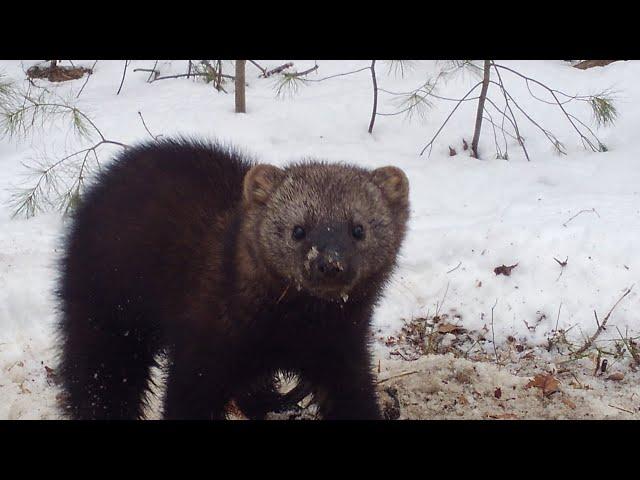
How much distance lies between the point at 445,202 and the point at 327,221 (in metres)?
3.52

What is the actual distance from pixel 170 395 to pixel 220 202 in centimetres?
98

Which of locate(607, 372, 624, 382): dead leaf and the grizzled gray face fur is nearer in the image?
the grizzled gray face fur

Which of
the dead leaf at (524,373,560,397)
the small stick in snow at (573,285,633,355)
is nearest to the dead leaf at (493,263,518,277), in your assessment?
the small stick in snow at (573,285,633,355)

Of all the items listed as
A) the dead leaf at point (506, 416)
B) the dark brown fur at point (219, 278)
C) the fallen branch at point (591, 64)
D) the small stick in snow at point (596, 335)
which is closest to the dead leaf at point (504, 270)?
the small stick in snow at point (596, 335)

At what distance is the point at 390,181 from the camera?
11.8 ft

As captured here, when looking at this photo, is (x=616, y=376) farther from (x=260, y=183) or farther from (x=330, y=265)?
(x=260, y=183)

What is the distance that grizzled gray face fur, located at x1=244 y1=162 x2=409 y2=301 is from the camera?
311 centimetres

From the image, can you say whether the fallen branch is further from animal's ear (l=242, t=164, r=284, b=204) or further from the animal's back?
animal's ear (l=242, t=164, r=284, b=204)

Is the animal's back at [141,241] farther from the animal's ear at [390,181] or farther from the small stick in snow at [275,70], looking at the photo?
the small stick in snow at [275,70]

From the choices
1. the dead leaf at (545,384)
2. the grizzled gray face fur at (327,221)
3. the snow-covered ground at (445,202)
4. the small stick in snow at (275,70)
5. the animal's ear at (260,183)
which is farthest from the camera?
the small stick in snow at (275,70)

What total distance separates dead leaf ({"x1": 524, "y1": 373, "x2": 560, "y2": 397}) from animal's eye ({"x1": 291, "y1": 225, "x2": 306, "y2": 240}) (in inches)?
76.1

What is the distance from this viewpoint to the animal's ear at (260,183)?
138 inches

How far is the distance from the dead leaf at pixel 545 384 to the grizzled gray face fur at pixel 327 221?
1469mm
